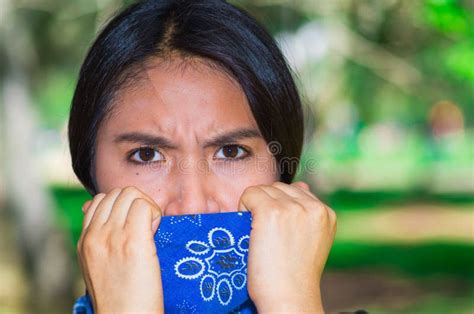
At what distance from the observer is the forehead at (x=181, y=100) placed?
2.02 m

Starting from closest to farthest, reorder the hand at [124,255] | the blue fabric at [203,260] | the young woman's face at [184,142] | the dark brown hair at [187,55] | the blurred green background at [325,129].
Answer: the hand at [124,255]
the blue fabric at [203,260]
the young woman's face at [184,142]
the dark brown hair at [187,55]
the blurred green background at [325,129]

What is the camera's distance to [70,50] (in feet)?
46.5

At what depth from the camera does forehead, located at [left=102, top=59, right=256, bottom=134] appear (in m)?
2.02

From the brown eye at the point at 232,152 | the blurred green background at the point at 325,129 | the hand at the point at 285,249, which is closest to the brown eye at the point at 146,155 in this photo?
the brown eye at the point at 232,152

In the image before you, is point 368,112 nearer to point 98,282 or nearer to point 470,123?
point 470,123

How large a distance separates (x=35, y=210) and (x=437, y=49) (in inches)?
252

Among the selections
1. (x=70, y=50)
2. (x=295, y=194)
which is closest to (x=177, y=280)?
(x=295, y=194)

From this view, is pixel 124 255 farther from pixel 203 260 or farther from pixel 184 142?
pixel 184 142

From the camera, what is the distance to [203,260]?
6.23 feet

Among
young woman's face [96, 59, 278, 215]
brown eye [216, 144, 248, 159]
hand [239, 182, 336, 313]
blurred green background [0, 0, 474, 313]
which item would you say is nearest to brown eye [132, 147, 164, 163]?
young woman's face [96, 59, 278, 215]

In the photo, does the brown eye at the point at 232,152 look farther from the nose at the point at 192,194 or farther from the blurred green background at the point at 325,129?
the blurred green background at the point at 325,129

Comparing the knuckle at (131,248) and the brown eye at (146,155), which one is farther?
the brown eye at (146,155)

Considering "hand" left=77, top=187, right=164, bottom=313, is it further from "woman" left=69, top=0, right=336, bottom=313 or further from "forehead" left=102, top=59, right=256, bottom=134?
"forehead" left=102, top=59, right=256, bottom=134

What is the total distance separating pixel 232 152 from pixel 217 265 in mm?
345
